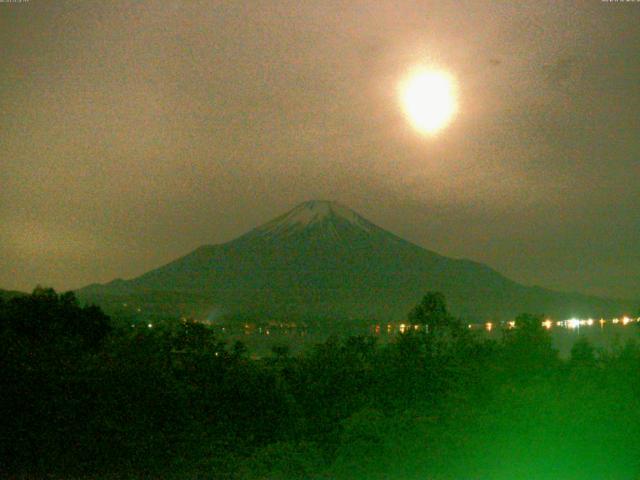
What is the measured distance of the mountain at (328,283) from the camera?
414 ft

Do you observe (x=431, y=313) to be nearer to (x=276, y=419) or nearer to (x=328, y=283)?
(x=276, y=419)

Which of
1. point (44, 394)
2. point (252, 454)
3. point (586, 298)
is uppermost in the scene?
point (586, 298)

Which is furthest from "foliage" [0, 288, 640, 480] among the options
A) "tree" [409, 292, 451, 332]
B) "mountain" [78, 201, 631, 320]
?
"mountain" [78, 201, 631, 320]

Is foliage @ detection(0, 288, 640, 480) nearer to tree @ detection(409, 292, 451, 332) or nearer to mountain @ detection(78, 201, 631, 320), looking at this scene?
tree @ detection(409, 292, 451, 332)

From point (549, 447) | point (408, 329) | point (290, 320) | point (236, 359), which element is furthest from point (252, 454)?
point (290, 320)

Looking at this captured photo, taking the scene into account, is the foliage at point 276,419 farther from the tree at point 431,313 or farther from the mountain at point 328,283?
the mountain at point 328,283

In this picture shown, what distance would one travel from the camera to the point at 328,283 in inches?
6171

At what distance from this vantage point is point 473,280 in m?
162

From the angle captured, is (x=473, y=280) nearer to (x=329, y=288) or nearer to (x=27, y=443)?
(x=329, y=288)

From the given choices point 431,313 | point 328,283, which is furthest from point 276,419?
point 328,283

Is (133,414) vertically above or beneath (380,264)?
beneath

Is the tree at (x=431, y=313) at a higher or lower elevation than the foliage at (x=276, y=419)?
higher

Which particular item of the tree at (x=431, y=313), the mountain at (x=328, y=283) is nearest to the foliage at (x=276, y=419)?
the tree at (x=431, y=313)

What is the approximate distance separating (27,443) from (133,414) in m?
1.39
